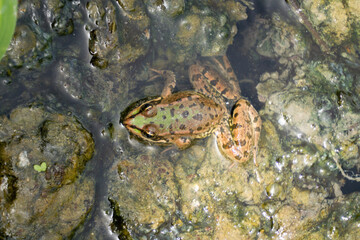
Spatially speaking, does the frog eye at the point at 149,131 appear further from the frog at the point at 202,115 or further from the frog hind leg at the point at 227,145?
the frog hind leg at the point at 227,145

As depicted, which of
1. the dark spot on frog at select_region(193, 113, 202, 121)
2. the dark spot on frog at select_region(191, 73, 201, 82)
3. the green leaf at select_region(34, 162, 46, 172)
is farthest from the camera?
the dark spot on frog at select_region(191, 73, 201, 82)

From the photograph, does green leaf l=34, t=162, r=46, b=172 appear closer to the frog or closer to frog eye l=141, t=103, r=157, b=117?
the frog

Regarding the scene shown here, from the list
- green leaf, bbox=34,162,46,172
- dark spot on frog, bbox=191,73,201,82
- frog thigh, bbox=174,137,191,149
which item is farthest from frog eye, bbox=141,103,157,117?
green leaf, bbox=34,162,46,172

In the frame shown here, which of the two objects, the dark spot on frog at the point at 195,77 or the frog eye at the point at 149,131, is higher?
the dark spot on frog at the point at 195,77

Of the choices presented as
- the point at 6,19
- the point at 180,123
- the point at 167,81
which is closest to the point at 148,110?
the point at 180,123

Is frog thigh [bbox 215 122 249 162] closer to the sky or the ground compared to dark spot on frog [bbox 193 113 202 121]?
closer to the ground

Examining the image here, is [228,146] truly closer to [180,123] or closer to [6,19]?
[180,123]

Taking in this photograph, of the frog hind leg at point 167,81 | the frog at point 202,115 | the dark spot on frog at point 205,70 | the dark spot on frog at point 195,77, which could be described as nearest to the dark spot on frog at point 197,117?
the frog at point 202,115
